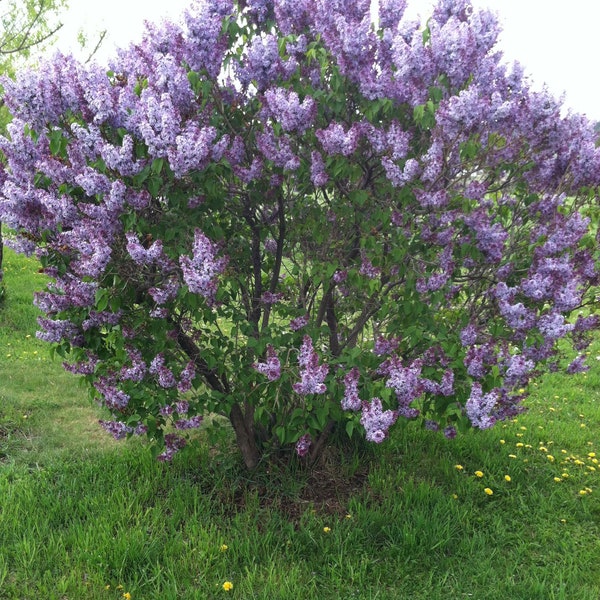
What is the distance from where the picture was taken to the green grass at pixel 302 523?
3.28 meters

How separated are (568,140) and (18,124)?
2.99m

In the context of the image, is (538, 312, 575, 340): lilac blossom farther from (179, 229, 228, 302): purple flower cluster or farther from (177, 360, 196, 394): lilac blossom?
(177, 360, 196, 394): lilac blossom

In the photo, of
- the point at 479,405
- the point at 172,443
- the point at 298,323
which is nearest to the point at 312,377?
the point at 298,323

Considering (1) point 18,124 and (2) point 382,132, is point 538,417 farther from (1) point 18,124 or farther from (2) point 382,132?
(1) point 18,124

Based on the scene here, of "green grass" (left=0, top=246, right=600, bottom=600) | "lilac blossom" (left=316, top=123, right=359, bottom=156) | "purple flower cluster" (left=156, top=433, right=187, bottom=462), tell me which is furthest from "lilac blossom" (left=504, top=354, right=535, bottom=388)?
"purple flower cluster" (left=156, top=433, right=187, bottom=462)

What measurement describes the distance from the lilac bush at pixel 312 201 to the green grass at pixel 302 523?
598 millimetres

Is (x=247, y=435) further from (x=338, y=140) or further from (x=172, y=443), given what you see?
(x=338, y=140)

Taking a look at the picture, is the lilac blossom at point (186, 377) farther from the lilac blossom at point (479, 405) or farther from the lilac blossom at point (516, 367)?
the lilac blossom at point (516, 367)

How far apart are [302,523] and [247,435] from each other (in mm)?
706

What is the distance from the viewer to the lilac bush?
2.94 meters

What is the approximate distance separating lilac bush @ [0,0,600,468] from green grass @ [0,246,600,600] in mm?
598

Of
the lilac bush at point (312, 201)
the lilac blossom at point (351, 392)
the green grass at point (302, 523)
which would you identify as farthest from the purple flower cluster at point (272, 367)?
the green grass at point (302, 523)

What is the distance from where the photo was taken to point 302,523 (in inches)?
147

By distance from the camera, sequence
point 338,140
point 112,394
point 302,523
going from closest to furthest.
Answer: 1. point 338,140
2. point 112,394
3. point 302,523
